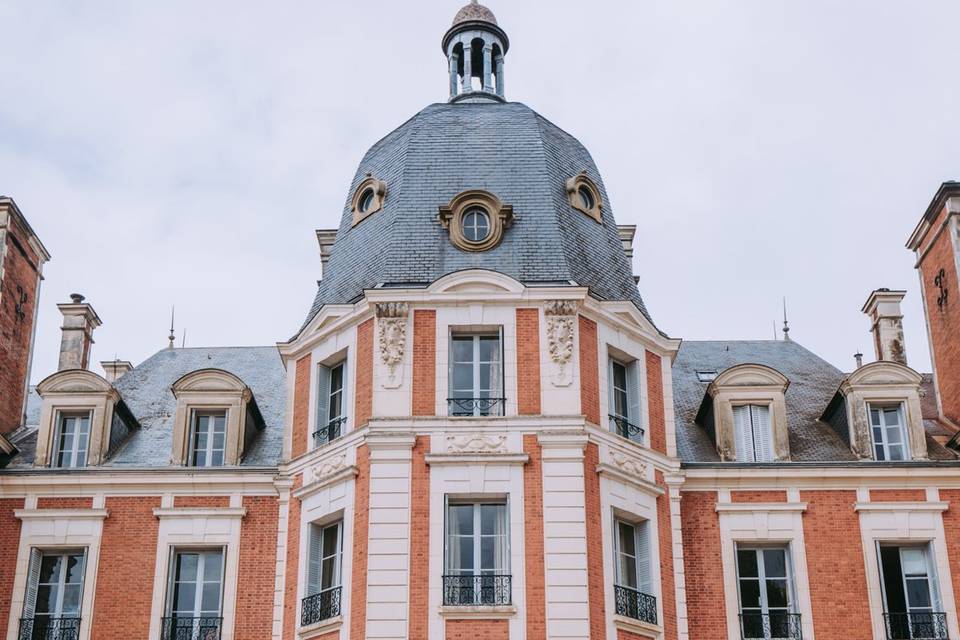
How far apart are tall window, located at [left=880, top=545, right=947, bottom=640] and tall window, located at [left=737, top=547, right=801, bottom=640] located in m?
1.67

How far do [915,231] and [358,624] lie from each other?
15208 millimetres

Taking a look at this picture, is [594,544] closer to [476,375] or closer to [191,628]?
[476,375]

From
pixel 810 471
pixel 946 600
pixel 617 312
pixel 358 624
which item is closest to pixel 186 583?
pixel 358 624

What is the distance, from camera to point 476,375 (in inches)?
969

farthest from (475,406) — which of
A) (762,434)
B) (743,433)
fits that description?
(762,434)

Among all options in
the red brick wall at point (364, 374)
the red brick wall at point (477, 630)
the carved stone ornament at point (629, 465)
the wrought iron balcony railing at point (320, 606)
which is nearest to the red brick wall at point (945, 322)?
the carved stone ornament at point (629, 465)

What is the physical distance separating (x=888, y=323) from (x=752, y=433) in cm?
630

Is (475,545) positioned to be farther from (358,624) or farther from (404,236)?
(404,236)

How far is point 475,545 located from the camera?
914 inches

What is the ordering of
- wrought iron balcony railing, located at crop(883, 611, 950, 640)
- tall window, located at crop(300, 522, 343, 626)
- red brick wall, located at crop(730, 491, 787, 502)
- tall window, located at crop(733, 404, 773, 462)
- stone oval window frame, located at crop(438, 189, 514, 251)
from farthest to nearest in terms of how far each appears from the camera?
tall window, located at crop(733, 404, 773, 462) → stone oval window frame, located at crop(438, 189, 514, 251) → red brick wall, located at crop(730, 491, 787, 502) → wrought iron balcony railing, located at crop(883, 611, 950, 640) → tall window, located at crop(300, 522, 343, 626)

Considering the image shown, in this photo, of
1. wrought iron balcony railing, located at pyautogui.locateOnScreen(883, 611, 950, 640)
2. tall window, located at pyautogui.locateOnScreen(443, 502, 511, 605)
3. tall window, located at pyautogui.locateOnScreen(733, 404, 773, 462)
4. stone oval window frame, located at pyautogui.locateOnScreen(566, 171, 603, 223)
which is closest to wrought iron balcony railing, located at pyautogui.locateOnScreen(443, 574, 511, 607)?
tall window, located at pyautogui.locateOnScreen(443, 502, 511, 605)

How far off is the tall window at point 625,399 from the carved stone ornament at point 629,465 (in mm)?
583

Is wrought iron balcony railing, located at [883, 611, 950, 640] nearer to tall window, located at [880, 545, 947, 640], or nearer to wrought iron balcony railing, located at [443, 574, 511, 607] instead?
tall window, located at [880, 545, 947, 640]

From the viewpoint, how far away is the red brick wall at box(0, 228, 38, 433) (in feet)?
94.1
